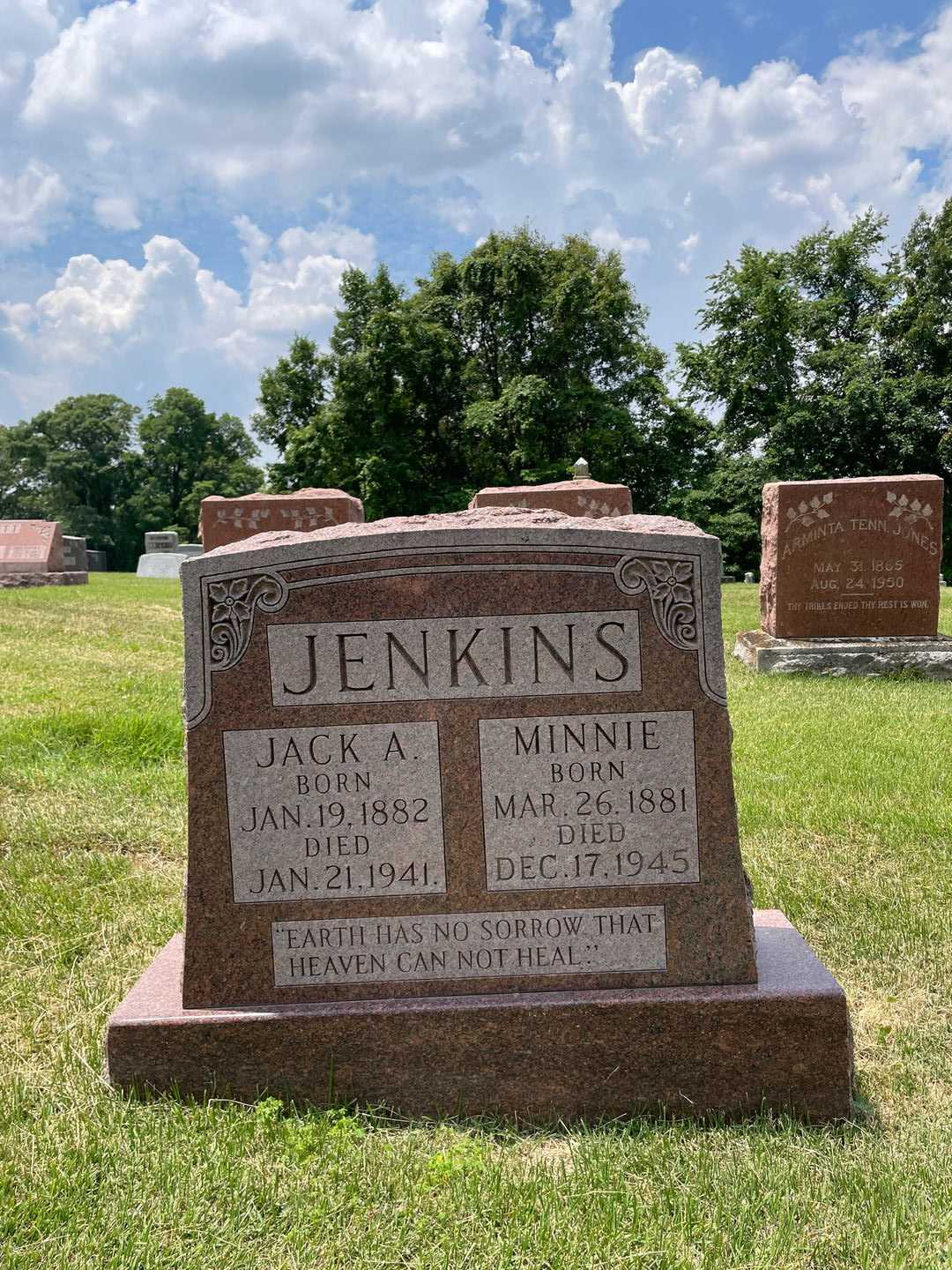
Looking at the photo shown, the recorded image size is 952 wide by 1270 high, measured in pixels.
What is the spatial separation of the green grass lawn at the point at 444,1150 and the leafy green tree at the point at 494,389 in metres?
24.7

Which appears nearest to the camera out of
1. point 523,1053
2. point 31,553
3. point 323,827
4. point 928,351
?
point 523,1053

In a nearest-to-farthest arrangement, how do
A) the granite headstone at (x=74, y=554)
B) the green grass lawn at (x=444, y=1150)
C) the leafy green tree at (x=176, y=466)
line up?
1. the green grass lawn at (x=444, y=1150)
2. the granite headstone at (x=74, y=554)
3. the leafy green tree at (x=176, y=466)

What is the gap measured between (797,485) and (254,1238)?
891cm

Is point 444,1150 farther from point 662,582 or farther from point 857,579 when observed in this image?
point 857,579

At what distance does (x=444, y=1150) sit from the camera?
97.1 inches

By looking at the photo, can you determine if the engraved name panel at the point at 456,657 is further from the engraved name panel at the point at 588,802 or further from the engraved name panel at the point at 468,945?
the engraved name panel at the point at 468,945

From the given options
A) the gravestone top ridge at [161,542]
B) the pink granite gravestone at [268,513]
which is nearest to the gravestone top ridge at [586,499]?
the pink granite gravestone at [268,513]

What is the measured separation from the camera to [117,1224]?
214 centimetres

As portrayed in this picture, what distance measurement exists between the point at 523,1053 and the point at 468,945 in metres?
0.33

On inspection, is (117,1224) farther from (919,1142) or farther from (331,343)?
(331,343)

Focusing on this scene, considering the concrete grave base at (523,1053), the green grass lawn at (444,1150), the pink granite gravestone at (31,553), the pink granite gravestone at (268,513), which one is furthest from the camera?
the pink granite gravestone at (31,553)

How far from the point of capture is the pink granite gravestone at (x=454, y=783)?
8.93 feet

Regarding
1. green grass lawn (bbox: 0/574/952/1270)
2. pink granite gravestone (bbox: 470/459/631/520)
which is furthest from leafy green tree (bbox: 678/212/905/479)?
green grass lawn (bbox: 0/574/952/1270)

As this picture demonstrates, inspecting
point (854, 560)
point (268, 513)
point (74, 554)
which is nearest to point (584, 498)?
point (854, 560)
